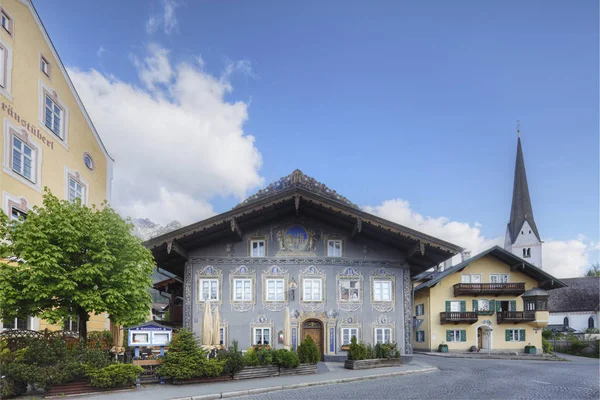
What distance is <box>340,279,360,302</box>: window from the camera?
27250mm

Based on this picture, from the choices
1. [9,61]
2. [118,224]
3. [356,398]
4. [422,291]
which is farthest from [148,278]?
[422,291]

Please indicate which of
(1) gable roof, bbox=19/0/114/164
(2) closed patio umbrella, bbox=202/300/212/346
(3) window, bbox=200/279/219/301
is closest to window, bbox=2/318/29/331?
(2) closed patio umbrella, bbox=202/300/212/346

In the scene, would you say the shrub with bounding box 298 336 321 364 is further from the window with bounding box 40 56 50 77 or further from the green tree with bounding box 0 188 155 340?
the window with bounding box 40 56 50 77

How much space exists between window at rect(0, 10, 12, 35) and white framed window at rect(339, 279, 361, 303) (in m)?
19.0

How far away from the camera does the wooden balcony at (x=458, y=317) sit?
4034cm

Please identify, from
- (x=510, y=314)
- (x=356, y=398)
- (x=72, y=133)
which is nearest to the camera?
(x=356, y=398)

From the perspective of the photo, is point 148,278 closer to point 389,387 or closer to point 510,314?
point 389,387

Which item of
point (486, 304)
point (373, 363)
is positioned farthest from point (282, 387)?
point (486, 304)

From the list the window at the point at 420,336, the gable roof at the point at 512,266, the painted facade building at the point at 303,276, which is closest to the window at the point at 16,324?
the painted facade building at the point at 303,276

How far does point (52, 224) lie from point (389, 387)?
12.6m

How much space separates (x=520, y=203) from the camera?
78.7m

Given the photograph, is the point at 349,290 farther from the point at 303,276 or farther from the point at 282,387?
the point at 282,387

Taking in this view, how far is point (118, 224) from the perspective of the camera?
60.4ft

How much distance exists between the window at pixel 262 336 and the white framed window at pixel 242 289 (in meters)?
1.69
